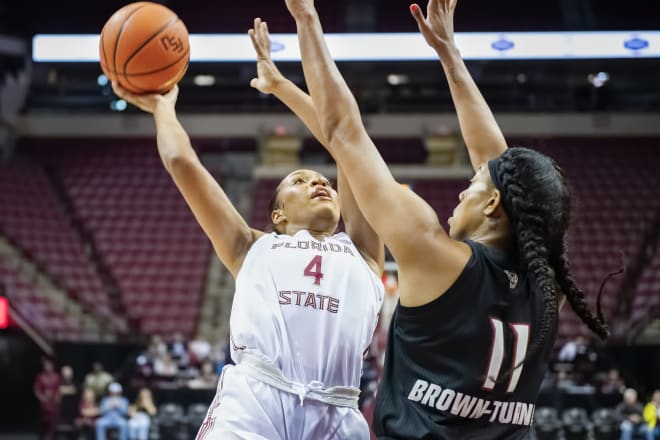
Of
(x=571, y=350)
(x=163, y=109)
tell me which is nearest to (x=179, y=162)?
(x=163, y=109)

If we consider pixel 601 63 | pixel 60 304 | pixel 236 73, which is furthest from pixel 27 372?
pixel 601 63

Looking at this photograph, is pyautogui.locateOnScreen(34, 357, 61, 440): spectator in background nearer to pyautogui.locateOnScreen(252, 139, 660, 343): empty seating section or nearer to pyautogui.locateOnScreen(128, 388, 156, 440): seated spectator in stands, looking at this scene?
pyautogui.locateOnScreen(128, 388, 156, 440): seated spectator in stands

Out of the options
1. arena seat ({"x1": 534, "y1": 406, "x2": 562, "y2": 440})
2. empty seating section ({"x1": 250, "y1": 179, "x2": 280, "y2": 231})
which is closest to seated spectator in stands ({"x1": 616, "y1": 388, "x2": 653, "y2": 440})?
arena seat ({"x1": 534, "y1": 406, "x2": 562, "y2": 440})

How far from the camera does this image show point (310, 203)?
308 cm

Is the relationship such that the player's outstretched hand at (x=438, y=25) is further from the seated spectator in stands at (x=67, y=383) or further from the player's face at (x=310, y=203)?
the seated spectator in stands at (x=67, y=383)

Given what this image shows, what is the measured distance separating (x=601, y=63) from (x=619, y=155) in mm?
3864

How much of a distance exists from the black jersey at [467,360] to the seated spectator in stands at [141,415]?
821 cm

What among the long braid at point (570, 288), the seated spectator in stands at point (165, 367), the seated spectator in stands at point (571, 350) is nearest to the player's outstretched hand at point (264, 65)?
the long braid at point (570, 288)

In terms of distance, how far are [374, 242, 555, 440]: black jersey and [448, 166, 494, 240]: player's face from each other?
0.32 feet

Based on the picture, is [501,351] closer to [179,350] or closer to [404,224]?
[404,224]

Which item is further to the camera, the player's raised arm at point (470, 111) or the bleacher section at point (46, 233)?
the bleacher section at point (46, 233)

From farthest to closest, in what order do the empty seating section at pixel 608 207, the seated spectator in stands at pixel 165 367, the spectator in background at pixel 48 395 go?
the empty seating section at pixel 608 207
the seated spectator in stands at pixel 165 367
the spectator in background at pixel 48 395

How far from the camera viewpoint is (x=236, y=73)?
16.4 metres

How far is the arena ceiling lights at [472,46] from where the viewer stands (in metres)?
13.2
